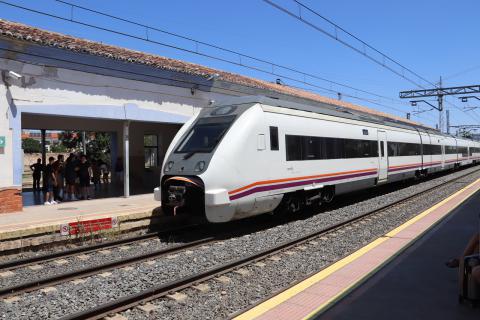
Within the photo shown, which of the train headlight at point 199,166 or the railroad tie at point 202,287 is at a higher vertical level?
the train headlight at point 199,166

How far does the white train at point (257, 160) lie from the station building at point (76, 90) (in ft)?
12.4

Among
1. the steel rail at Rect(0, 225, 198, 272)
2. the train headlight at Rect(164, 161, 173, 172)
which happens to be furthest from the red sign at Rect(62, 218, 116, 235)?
the train headlight at Rect(164, 161, 173, 172)

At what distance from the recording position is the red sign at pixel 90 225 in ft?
29.9

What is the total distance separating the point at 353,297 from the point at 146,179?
16174mm

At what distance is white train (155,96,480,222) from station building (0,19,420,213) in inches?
148

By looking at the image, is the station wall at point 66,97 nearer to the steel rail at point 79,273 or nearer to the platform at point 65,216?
the platform at point 65,216

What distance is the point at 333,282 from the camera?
567 centimetres

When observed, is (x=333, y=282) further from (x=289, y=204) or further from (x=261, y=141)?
(x=289, y=204)

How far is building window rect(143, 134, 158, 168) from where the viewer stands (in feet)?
66.3

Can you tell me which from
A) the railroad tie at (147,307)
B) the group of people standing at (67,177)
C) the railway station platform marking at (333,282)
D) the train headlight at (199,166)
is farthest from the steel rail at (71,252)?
the group of people standing at (67,177)

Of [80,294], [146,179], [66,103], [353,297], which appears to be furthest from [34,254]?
[146,179]

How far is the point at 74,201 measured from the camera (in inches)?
537

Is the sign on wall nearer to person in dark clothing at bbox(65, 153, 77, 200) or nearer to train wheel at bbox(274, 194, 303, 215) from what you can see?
train wheel at bbox(274, 194, 303, 215)

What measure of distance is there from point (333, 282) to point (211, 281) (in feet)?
5.80
